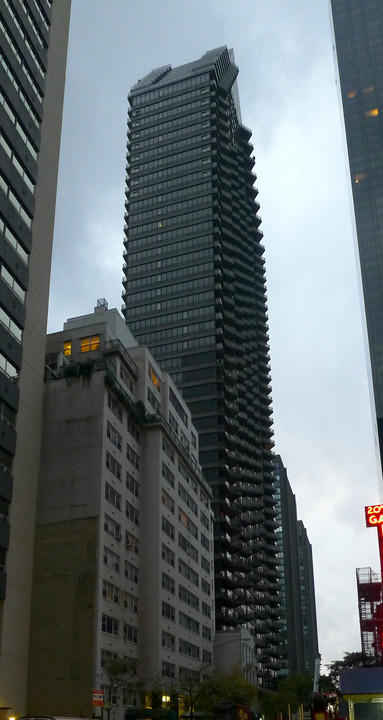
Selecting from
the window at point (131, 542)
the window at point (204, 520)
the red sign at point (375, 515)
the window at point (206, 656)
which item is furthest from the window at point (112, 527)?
the red sign at point (375, 515)

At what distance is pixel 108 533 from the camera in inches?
2931

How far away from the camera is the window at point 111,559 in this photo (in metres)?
73.2

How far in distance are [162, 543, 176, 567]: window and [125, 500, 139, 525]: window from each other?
17.2ft

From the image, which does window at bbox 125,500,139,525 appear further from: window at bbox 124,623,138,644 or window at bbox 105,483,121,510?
window at bbox 124,623,138,644

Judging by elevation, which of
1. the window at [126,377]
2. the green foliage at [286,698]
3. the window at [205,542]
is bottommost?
the green foliage at [286,698]

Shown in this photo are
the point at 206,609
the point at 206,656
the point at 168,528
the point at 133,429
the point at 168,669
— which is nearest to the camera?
the point at 168,669

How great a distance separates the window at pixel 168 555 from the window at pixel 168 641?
25.7ft

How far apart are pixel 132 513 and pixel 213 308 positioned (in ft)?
299

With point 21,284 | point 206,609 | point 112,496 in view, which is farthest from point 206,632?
point 21,284

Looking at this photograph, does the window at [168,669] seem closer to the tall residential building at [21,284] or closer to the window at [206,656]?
the window at [206,656]

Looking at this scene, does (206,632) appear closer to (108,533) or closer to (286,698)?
(286,698)

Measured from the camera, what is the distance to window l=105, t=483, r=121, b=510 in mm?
75675

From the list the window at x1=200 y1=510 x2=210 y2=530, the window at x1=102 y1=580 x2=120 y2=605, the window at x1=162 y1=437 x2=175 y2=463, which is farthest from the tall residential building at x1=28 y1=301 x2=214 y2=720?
the window at x1=200 y1=510 x2=210 y2=530

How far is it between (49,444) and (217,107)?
451 feet
